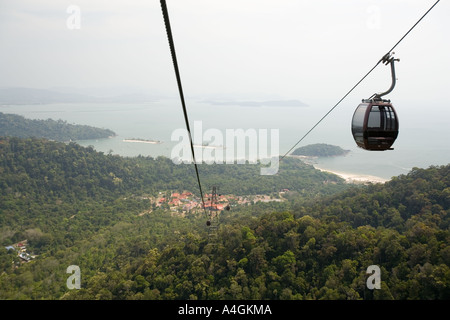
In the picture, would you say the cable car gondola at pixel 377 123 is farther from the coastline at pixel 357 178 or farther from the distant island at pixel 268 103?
the distant island at pixel 268 103

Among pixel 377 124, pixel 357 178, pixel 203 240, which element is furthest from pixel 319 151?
pixel 377 124

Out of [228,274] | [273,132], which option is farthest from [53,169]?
[273,132]

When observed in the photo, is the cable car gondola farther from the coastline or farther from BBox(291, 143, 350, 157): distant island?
BBox(291, 143, 350, 157): distant island

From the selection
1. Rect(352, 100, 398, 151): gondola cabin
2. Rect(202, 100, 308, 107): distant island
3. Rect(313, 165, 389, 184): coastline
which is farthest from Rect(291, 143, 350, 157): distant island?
Rect(202, 100, 308, 107): distant island
